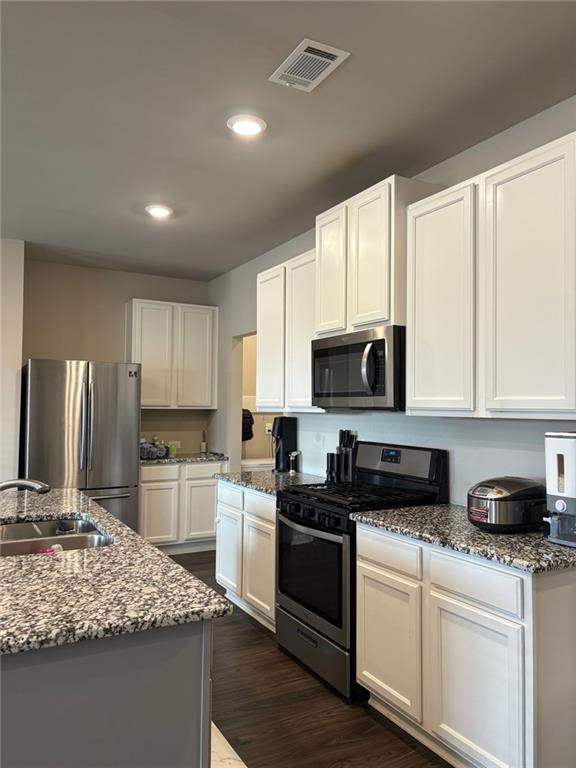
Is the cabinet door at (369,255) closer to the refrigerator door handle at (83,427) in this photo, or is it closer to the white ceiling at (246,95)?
the white ceiling at (246,95)

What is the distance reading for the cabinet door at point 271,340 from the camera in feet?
13.0

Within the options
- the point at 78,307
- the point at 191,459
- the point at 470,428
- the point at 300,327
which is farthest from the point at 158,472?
the point at 470,428

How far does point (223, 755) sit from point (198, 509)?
3364 mm

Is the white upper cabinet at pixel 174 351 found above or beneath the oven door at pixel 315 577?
above

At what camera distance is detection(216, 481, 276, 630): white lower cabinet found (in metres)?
3.37

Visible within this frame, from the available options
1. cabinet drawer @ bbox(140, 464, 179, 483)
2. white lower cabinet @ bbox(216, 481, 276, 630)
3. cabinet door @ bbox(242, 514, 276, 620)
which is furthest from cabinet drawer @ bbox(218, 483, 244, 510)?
cabinet drawer @ bbox(140, 464, 179, 483)

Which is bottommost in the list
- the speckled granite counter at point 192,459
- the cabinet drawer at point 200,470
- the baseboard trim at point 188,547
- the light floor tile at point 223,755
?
the baseboard trim at point 188,547

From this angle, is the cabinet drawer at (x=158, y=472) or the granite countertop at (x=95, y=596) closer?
the granite countertop at (x=95, y=596)

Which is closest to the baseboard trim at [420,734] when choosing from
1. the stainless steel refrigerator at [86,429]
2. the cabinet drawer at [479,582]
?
the cabinet drawer at [479,582]

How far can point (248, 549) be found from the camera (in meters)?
3.62

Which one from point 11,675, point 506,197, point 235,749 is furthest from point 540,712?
point 506,197

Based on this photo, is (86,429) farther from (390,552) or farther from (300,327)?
(390,552)

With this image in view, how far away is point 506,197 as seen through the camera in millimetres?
2242

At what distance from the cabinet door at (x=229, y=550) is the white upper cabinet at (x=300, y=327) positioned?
34.3 inches
